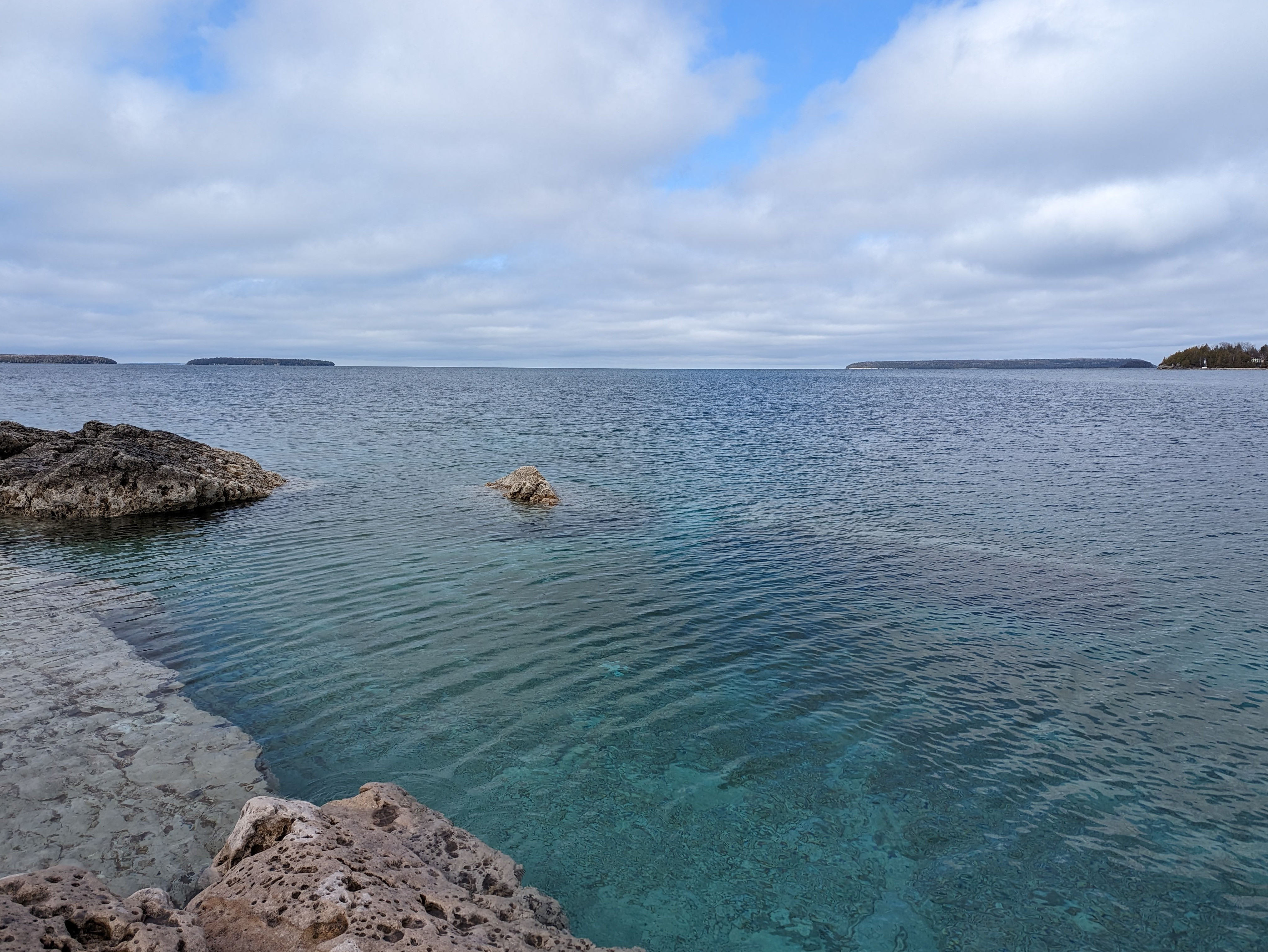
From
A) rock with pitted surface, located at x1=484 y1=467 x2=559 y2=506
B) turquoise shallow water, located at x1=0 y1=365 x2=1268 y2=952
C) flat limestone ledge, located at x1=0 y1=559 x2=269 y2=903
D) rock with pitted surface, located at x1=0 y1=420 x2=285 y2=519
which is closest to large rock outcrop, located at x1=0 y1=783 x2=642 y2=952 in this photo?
turquoise shallow water, located at x1=0 y1=365 x2=1268 y2=952

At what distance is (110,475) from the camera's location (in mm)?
24453

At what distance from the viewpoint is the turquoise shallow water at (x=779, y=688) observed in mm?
7449

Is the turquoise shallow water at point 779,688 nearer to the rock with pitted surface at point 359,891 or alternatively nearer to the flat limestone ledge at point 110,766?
the flat limestone ledge at point 110,766

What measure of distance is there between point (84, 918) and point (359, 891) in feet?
6.02

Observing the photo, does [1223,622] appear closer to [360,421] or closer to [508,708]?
[508,708]

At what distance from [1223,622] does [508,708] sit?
16.1 metres

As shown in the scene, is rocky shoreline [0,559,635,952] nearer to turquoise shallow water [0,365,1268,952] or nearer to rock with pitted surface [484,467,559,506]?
turquoise shallow water [0,365,1268,952]

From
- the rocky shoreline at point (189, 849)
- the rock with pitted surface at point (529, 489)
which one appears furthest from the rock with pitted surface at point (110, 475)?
the rocky shoreline at point (189, 849)

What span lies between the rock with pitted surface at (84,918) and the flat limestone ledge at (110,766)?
1.92 metres

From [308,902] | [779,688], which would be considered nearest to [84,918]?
[308,902]

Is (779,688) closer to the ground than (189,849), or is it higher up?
closer to the ground

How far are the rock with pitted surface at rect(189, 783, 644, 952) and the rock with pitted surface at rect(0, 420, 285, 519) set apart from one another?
23.4m

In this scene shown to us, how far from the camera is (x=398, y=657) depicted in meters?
12.7

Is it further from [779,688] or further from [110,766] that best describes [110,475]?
[779,688]
